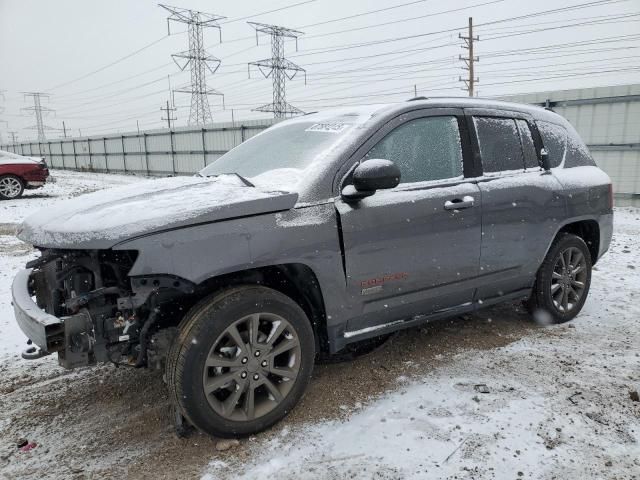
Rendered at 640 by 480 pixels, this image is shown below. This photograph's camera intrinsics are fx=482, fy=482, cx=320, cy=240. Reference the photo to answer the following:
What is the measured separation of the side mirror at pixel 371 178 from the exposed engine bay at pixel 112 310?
3.52 feet

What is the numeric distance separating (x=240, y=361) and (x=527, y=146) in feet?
9.46

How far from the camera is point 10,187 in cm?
1378

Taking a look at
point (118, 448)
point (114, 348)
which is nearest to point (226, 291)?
point (114, 348)

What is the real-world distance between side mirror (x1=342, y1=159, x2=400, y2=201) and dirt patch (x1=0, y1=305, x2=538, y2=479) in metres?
1.28

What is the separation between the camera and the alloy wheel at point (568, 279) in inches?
163

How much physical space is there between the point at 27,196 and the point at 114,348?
48.3 feet

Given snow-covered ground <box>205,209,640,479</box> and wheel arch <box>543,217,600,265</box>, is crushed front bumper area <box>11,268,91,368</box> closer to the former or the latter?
snow-covered ground <box>205,209,640,479</box>

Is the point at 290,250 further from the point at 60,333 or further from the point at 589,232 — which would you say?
the point at 589,232

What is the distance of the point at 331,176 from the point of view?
284 centimetres

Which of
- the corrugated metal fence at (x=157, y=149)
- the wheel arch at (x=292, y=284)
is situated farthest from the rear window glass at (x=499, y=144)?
the corrugated metal fence at (x=157, y=149)

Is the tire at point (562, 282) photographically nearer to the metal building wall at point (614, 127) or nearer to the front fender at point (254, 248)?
the front fender at point (254, 248)

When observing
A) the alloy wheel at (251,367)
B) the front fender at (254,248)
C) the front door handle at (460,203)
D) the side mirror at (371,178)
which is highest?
the side mirror at (371,178)

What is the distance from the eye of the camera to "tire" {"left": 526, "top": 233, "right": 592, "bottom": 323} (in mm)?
4031

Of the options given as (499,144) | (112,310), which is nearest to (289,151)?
(112,310)
